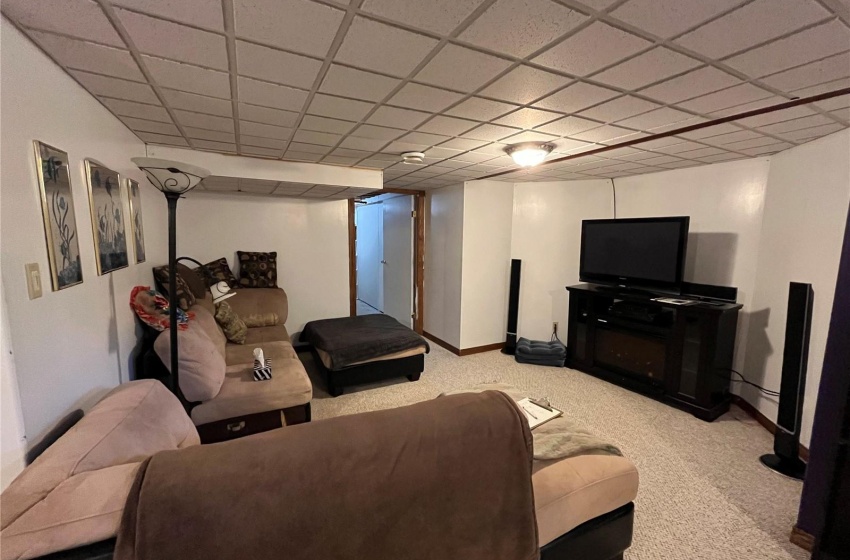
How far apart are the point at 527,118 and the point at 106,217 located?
2221mm

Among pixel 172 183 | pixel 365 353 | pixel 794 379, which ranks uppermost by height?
pixel 172 183

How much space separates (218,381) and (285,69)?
6.05 ft

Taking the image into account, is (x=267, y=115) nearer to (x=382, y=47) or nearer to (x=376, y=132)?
(x=376, y=132)

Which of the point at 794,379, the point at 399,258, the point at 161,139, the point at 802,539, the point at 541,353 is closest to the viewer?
the point at 802,539

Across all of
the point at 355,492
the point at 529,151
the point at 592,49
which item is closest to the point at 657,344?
the point at 529,151

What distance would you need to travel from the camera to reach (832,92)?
5.14ft

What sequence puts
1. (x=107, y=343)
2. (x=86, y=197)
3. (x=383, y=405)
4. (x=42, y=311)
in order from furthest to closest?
(x=383, y=405) → (x=107, y=343) → (x=86, y=197) → (x=42, y=311)

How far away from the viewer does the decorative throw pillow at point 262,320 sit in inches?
147

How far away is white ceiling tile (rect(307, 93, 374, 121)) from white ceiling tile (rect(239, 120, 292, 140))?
0.41 metres

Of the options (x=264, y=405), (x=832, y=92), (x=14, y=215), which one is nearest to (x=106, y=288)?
(x=14, y=215)

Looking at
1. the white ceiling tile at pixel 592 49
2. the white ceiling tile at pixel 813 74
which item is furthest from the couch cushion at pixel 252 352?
the white ceiling tile at pixel 813 74

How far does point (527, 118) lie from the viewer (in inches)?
73.9

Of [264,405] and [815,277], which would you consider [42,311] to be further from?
[815,277]

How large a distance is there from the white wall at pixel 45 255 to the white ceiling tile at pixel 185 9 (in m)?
0.44
